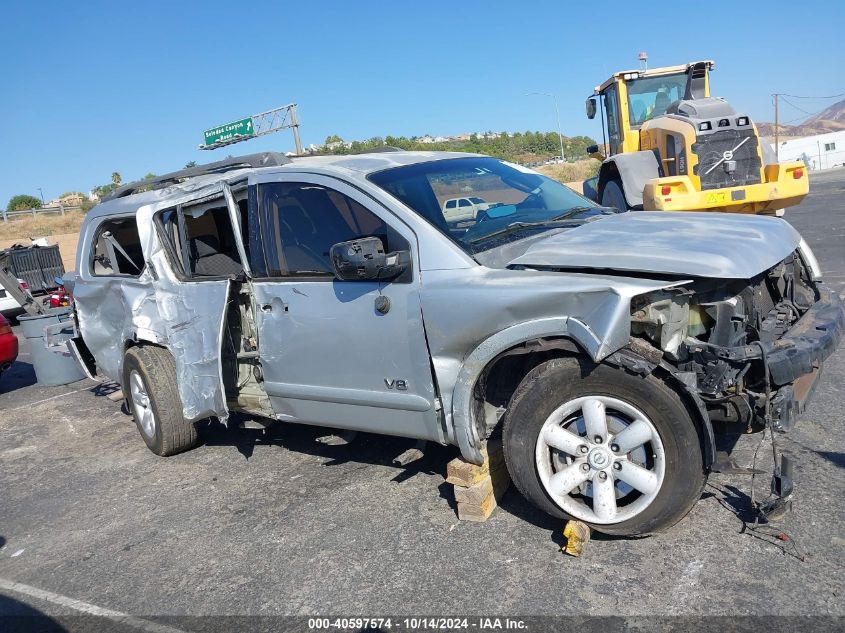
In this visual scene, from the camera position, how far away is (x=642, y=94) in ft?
36.7

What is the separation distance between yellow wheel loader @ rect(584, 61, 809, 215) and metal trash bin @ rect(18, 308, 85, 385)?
7.25 m

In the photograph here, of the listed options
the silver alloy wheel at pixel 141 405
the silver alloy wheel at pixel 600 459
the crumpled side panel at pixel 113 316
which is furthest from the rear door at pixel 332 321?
the silver alloy wheel at pixel 141 405

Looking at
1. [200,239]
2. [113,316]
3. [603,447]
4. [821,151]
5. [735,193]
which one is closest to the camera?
[603,447]

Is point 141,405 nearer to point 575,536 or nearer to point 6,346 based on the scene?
point 575,536

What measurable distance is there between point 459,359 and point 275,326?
1.34m

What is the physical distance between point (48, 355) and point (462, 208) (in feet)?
21.0

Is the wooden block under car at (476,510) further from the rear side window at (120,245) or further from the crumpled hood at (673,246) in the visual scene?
the rear side window at (120,245)

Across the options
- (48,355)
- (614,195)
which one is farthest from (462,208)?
(614,195)

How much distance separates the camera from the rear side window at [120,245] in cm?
593

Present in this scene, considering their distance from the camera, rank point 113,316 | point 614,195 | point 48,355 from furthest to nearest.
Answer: point 614,195
point 48,355
point 113,316

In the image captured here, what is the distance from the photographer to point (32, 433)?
6.85 meters

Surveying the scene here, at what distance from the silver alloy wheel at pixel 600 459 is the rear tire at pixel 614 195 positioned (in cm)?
746

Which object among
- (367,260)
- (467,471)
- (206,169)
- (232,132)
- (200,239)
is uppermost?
(232,132)

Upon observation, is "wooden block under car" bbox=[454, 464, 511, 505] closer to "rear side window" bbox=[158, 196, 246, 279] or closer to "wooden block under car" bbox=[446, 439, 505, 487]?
"wooden block under car" bbox=[446, 439, 505, 487]
